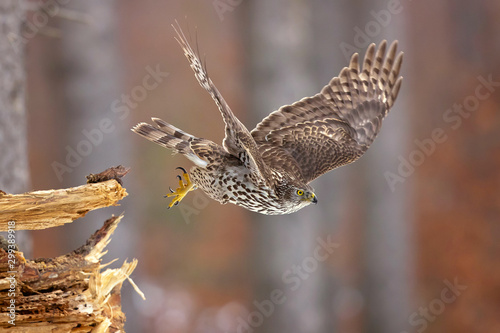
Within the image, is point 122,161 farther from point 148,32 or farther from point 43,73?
point 148,32

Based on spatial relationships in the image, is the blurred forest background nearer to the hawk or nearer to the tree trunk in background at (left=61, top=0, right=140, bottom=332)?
the tree trunk in background at (left=61, top=0, right=140, bottom=332)

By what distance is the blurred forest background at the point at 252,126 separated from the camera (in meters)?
7.50

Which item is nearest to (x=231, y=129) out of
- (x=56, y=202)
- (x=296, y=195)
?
(x=296, y=195)

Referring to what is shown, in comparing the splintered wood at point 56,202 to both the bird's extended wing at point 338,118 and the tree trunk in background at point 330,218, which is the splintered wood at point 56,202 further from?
the tree trunk in background at point 330,218

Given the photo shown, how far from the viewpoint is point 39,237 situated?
12711 millimetres

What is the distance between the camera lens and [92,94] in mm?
7285

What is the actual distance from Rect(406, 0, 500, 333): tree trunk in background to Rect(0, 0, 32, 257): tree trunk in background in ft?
25.0

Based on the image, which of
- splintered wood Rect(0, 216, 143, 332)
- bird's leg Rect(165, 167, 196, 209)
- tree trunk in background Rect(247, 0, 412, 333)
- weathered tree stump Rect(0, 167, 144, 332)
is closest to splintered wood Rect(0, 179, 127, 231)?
weathered tree stump Rect(0, 167, 144, 332)

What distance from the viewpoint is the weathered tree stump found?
9.05 ft

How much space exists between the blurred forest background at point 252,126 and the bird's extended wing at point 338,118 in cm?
205

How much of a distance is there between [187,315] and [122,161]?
18.4ft

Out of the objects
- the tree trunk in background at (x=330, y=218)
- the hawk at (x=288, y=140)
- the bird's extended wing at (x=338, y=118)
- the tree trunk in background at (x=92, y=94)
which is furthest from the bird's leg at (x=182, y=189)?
the tree trunk in background at (x=330, y=218)

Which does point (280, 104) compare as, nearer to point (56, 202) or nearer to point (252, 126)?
point (252, 126)

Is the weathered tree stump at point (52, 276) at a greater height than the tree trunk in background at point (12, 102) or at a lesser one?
lesser
